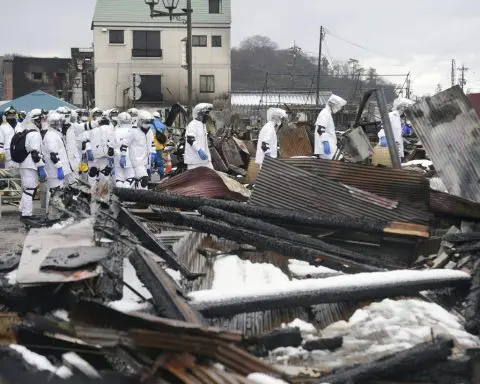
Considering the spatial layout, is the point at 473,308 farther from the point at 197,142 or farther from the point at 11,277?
the point at 197,142

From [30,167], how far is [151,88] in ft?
135

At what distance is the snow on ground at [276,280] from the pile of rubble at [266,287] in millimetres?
15

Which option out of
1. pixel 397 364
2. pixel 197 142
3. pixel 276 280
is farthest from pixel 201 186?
pixel 397 364

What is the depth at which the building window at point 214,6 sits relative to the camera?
187 ft

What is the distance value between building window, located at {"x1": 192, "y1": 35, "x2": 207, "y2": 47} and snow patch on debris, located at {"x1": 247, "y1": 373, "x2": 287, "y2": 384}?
175 ft

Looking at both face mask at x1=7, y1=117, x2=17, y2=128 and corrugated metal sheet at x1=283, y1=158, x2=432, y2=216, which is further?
face mask at x1=7, y1=117, x2=17, y2=128

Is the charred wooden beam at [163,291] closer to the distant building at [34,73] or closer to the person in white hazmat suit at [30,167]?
the person in white hazmat suit at [30,167]

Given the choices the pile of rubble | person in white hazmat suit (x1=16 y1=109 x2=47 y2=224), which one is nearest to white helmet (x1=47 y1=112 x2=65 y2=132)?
person in white hazmat suit (x1=16 y1=109 x2=47 y2=224)

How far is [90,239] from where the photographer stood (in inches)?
241

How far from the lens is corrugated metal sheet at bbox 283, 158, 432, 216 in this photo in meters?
8.19

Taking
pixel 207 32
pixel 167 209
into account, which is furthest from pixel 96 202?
pixel 207 32

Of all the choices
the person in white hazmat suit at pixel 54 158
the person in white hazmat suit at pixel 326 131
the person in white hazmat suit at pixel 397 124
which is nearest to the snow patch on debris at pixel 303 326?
the person in white hazmat suit at pixel 54 158

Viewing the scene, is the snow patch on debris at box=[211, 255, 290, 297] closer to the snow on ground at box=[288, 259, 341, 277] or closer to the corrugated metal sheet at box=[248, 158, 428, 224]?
the snow on ground at box=[288, 259, 341, 277]

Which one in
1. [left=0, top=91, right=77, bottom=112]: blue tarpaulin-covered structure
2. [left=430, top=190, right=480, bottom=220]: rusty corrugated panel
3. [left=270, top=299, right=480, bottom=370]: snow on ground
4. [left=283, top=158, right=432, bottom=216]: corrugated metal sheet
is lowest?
[left=270, top=299, right=480, bottom=370]: snow on ground
